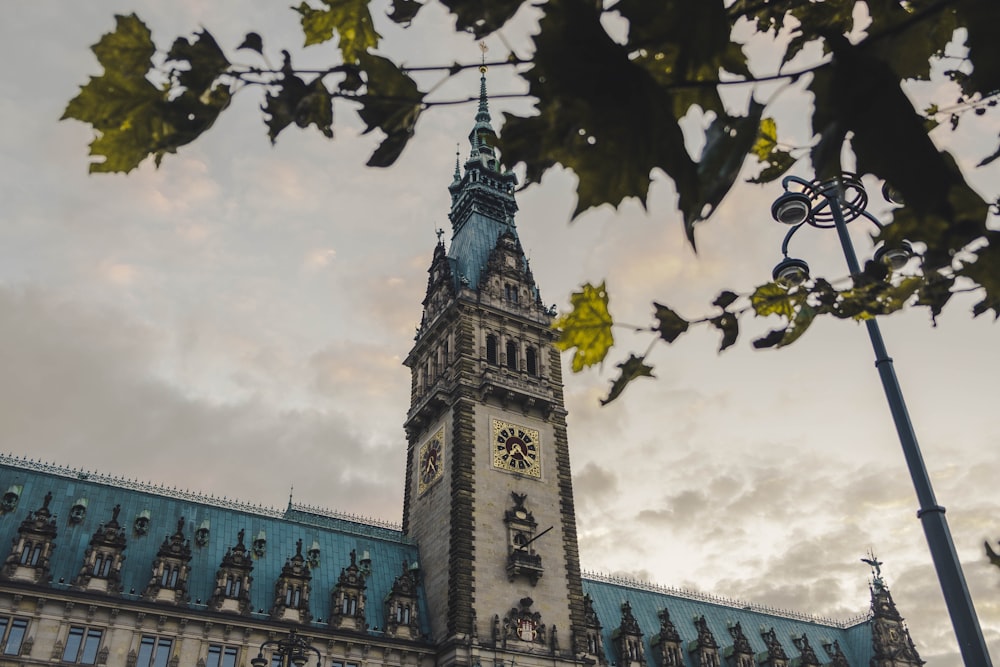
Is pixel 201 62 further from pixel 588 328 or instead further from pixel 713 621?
pixel 713 621

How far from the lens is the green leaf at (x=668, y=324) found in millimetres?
4438

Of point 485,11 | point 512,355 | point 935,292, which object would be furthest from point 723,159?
point 512,355

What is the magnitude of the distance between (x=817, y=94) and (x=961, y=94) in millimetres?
3709

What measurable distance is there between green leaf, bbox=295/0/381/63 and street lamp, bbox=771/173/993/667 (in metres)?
3.11

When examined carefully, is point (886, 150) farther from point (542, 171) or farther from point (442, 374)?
point (442, 374)

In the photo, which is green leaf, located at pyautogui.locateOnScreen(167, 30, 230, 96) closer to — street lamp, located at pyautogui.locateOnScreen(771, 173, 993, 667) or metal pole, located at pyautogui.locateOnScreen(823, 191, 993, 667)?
street lamp, located at pyautogui.locateOnScreen(771, 173, 993, 667)

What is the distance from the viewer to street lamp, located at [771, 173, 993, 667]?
895 cm

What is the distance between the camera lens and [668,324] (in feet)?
14.6

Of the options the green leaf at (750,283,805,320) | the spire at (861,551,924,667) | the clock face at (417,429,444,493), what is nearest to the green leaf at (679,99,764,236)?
the green leaf at (750,283,805,320)

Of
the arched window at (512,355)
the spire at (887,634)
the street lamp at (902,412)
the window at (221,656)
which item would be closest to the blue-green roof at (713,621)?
the spire at (887,634)

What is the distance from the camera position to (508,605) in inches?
1635

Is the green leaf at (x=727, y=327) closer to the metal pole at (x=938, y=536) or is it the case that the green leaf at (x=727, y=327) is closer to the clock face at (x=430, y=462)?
the metal pole at (x=938, y=536)

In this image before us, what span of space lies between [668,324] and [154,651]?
3835 cm

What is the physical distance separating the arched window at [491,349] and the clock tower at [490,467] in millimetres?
69
